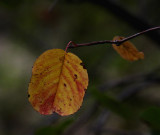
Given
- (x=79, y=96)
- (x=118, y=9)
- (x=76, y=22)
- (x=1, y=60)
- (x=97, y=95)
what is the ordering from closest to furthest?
(x=79, y=96) < (x=97, y=95) < (x=118, y=9) < (x=76, y=22) < (x=1, y=60)

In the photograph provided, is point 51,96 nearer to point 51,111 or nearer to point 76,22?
point 51,111

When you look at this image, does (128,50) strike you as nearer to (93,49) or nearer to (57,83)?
(57,83)

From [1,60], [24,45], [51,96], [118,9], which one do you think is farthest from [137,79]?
[1,60]

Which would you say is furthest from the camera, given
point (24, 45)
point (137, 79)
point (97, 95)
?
point (24, 45)

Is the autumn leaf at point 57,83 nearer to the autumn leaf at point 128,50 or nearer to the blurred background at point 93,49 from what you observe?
the autumn leaf at point 128,50

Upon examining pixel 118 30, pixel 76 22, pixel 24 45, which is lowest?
pixel 118 30

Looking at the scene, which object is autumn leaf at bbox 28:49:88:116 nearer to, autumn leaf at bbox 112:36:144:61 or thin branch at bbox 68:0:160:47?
autumn leaf at bbox 112:36:144:61

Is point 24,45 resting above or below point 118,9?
above

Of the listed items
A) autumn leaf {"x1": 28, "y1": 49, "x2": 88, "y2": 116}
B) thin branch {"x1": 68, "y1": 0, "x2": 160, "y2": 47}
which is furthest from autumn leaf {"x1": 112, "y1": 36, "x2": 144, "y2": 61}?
thin branch {"x1": 68, "y1": 0, "x2": 160, "y2": 47}

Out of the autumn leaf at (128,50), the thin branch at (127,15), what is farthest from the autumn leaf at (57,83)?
the thin branch at (127,15)
